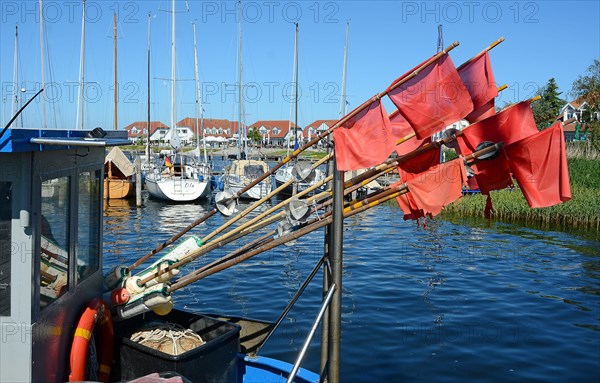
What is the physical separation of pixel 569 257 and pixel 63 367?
1963cm

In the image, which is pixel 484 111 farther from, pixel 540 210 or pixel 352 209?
pixel 540 210

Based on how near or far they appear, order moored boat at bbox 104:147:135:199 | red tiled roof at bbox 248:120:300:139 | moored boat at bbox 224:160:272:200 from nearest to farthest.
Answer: moored boat at bbox 104:147:135:199, moored boat at bbox 224:160:272:200, red tiled roof at bbox 248:120:300:139

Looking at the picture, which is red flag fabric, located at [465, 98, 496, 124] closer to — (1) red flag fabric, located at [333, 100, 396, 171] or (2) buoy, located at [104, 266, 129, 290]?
(1) red flag fabric, located at [333, 100, 396, 171]

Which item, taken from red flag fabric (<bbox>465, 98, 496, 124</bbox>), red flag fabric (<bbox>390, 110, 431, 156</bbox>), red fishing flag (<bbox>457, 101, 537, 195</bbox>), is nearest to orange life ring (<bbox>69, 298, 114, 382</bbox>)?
red flag fabric (<bbox>390, 110, 431, 156</bbox>)

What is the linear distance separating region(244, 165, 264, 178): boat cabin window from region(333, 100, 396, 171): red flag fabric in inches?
1460

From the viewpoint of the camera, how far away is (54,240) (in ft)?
18.2

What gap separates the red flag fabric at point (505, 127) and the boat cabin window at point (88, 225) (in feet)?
12.1

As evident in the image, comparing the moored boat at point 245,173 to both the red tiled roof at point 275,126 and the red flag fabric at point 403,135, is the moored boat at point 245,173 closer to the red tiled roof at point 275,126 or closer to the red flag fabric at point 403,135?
the red flag fabric at point 403,135

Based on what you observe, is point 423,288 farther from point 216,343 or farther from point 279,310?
point 216,343

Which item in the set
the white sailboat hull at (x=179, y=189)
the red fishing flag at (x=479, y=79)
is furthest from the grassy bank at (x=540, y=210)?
the red fishing flag at (x=479, y=79)

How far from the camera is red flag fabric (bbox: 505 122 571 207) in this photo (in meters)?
5.32

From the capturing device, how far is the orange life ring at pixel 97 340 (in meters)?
5.65

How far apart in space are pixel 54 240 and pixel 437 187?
135 inches

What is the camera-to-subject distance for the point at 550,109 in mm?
75625
